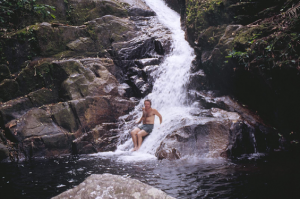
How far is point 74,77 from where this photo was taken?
361 inches

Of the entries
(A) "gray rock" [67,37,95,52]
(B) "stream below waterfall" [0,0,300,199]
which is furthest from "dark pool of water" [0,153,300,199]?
(A) "gray rock" [67,37,95,52]

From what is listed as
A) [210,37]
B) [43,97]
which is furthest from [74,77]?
[210,37]

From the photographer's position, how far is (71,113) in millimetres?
8109

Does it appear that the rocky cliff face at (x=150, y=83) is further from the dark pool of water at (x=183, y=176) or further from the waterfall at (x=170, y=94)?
the dark pool of water at (x=183, y=176)

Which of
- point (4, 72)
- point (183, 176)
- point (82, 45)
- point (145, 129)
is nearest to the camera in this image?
point (183, 176)

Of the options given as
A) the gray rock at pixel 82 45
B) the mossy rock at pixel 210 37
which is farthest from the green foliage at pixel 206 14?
the gray rock at pixel 82 45

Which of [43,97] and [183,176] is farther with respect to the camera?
[43,97]

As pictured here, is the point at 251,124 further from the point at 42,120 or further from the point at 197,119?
the point at 42,120

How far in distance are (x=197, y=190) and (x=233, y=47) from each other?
5.51 m

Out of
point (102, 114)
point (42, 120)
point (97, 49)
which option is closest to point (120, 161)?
point (102, 114)

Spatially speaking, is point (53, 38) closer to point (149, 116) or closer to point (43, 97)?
point (43, 97)

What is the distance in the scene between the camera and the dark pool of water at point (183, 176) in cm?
357

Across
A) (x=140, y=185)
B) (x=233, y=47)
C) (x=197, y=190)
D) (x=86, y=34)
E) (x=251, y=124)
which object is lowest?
(x=197, y=190)

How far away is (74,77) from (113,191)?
7957mm
